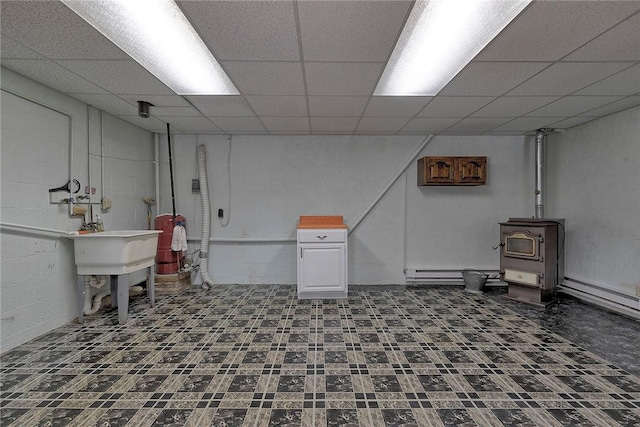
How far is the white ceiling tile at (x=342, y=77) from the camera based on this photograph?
2.13 metres

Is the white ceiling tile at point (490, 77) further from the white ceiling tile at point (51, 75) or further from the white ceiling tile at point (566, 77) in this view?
the white ceiling tile at point (51, 75)

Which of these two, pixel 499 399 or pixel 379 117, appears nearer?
pixel 499 399

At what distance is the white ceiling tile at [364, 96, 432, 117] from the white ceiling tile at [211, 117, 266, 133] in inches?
55.5

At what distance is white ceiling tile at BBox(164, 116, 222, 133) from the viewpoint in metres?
3.46

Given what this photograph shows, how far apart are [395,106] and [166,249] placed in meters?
3.31

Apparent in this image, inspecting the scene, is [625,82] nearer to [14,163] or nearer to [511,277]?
[511,277]

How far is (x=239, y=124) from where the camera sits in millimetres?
3656

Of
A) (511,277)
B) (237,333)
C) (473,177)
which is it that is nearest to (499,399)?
(237,333)

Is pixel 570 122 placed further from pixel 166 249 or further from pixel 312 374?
pixel 166 249

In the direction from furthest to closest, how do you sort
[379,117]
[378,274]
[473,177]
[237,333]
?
[378,274] → [473,177] → [379,117] → [237,333]

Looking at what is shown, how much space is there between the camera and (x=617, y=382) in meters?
1.84

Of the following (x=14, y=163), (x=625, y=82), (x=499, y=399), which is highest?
(x=625, y=82)

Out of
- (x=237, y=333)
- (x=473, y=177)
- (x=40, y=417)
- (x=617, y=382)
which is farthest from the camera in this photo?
(x=473, y=177)

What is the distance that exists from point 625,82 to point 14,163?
5.08 m
